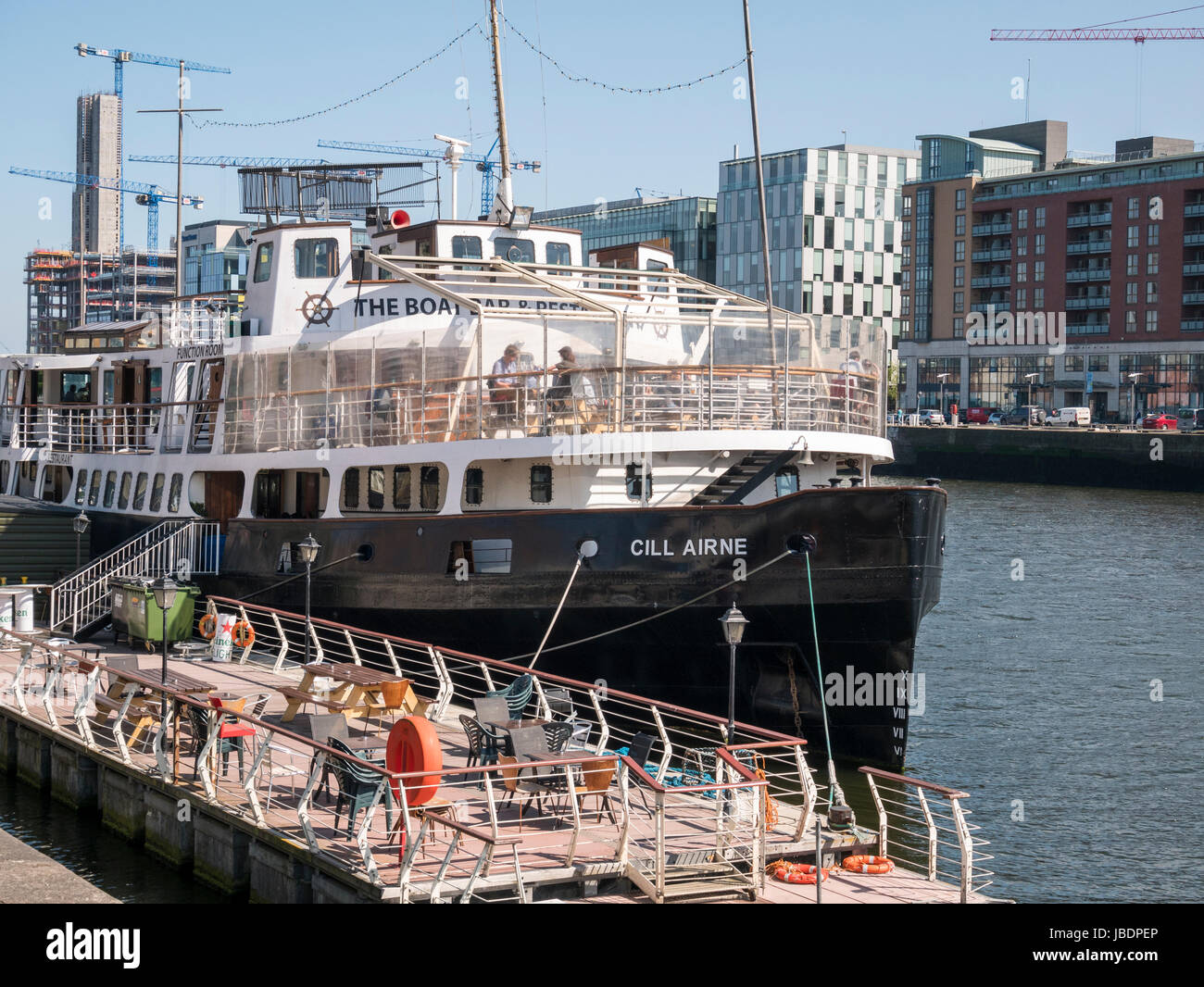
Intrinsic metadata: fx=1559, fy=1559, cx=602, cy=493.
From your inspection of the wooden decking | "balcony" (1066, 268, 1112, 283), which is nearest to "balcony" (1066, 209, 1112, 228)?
"balcony" (1066, 268, 1112, 283)

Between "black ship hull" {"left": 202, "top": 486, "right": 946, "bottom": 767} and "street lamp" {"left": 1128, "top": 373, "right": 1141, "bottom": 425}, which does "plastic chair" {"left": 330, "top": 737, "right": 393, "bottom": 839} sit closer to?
"black ship hull" {"left": 202, "top": 486, "right": 946, "bottom": 767}

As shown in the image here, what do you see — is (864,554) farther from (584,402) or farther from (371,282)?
(371,282)

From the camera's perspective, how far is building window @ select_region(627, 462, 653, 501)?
895 inches

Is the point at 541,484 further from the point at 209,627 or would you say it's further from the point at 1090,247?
the point at 1090,247

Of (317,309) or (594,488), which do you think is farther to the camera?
(317,309)

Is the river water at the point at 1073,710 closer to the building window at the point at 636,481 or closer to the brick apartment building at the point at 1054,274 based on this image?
the building window at the point at 636,481

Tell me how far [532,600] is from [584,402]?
9.82ft

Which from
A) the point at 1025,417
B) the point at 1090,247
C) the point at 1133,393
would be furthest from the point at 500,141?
the point at 1090,247

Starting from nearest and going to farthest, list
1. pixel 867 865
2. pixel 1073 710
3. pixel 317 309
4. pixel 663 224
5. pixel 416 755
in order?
pixel 416 755, pixel 867 865, pixel 317 309, pixel 1073 710, pixel 663 224

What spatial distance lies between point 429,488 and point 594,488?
3113 millimetres

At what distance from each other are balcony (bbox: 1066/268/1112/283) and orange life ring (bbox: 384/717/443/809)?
120745 mm

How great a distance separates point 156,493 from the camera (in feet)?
98.5
